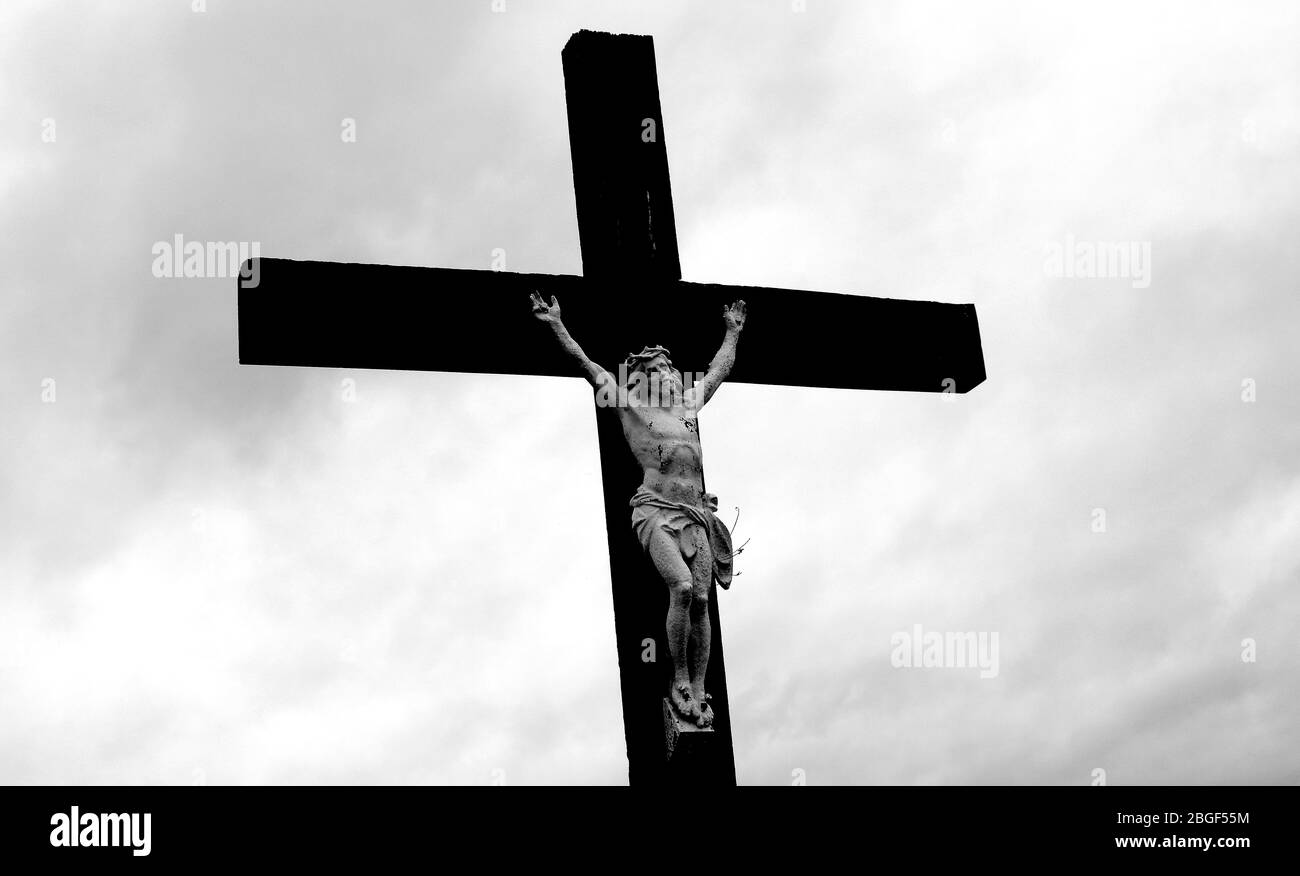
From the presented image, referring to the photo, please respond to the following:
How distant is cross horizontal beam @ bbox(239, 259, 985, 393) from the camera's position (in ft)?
24.5

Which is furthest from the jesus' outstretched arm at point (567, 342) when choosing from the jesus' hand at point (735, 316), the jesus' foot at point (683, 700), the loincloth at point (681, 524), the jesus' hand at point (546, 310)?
the jesus' foot at point (683, 700)

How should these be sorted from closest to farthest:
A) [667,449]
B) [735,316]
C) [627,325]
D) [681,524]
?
1. [681,524]
2. [667,449]
3. [627,325]
4. [735,316]

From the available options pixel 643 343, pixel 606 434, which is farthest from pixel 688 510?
pixel 643 343

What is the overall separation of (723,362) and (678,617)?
151 cm

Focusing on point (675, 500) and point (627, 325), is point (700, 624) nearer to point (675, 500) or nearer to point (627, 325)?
point (675, 500)

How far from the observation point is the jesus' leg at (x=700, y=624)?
685 centimetres

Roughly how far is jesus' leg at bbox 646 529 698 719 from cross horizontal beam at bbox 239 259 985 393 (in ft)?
3.87

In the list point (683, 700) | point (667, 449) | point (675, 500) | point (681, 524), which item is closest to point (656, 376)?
point (667, 449)

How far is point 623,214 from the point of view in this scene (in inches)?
318

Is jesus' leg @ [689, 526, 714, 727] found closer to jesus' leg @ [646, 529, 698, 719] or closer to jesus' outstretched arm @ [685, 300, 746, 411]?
jesus' leg @ [646, 529, 698, 719]
